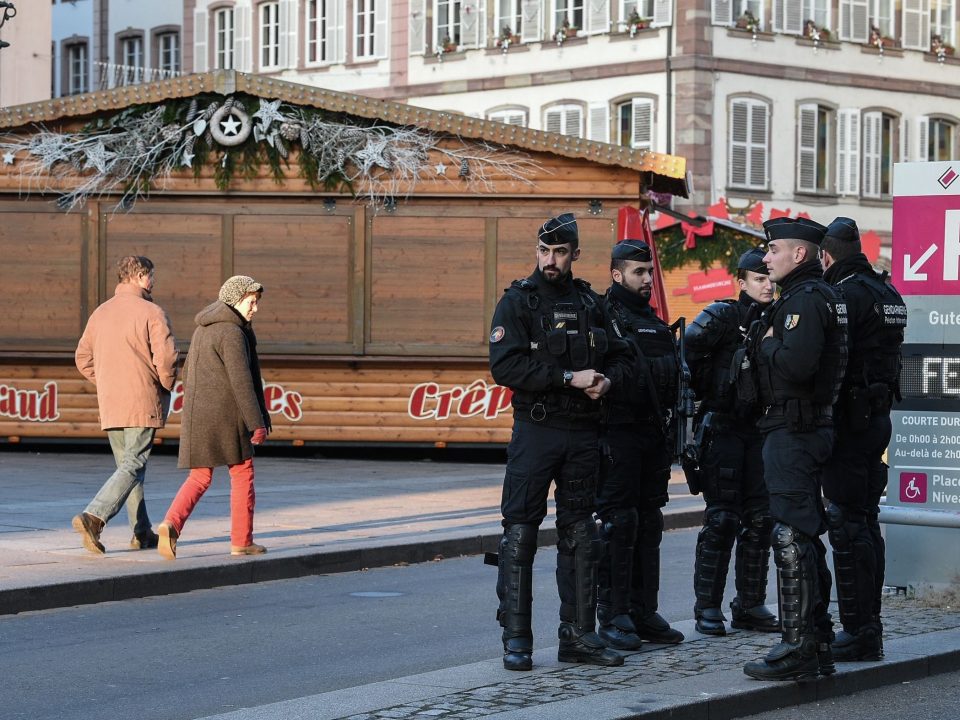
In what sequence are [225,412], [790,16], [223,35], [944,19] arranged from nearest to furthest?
1. [225,412]
2. [790,16]
3. [944,19]
4. [223,35]

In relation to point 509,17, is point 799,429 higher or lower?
lower

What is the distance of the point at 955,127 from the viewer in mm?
43031

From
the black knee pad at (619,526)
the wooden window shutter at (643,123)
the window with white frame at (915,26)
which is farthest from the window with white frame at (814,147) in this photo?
the black knee pad at (619,526)

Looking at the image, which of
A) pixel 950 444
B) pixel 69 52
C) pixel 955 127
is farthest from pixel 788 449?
pixel 69 52

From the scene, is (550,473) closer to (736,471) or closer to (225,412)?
(736,471)

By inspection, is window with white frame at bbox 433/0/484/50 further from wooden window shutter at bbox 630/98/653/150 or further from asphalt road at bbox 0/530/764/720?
asphalt road at bbox 0/530/764/720

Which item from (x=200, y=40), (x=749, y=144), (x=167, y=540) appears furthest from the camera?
(x=200, y=40)

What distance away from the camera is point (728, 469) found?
8617 mm

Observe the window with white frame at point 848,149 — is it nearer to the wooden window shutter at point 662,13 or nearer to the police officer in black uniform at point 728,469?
the wooden window shutter at point 662,13

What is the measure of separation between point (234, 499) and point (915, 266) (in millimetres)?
4288

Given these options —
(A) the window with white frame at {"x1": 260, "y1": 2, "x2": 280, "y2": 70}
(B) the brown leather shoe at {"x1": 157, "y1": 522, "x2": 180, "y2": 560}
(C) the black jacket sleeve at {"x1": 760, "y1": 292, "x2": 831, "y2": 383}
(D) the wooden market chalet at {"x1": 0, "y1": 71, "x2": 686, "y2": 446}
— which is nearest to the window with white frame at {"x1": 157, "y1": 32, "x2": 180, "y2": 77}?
(A) the window with white frame at {"x1": 260, "y1": 2, "x2": 280, "y2": 70}

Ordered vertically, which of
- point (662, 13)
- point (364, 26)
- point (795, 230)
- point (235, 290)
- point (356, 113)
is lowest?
point (235, 290)

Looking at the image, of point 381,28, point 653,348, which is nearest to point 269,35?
point 381,28

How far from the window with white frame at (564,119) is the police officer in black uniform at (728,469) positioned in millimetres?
32028
